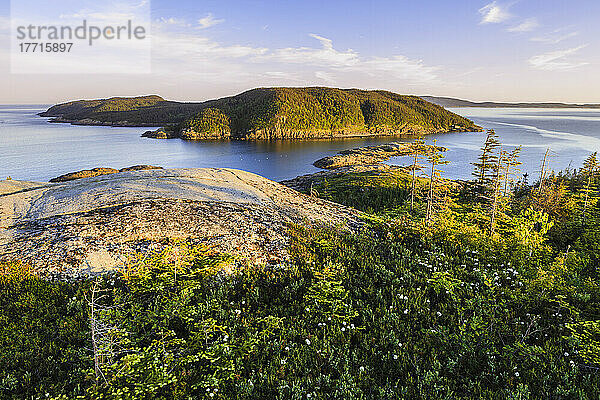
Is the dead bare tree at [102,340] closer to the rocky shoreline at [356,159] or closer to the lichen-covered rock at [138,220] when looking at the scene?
the lichen-covered rock at [138,220]

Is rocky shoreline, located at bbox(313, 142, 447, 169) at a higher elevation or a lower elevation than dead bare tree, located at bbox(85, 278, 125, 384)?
higher

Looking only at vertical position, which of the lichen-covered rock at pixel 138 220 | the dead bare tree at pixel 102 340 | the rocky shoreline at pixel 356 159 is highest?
the rocky shoreline at pixel 356 159

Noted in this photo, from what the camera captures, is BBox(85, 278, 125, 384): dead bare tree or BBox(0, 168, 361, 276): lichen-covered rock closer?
BBox(85, 278, 125, 384): dead bare tree

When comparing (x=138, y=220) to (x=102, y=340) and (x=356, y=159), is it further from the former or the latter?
(x=356, y=159)

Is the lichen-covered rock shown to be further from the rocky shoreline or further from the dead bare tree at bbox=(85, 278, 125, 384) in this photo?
the rocky shoreline

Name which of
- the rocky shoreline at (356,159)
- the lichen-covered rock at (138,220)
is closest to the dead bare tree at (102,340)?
the lichen-covered rock at (138,220)

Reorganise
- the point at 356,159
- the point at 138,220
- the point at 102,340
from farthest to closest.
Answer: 1. the point at 356,159
2. the point at 138,220
3. the point at 102,340

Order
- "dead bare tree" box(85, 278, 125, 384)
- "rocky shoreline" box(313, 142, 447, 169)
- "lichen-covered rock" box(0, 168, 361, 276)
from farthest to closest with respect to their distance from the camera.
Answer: "rocky shoreline" box(313, 142, 447, 169) → "lichen-covered rock" box(0, 168, 361, 276) → "dead bare tree" box(85, 278, 125, 384)

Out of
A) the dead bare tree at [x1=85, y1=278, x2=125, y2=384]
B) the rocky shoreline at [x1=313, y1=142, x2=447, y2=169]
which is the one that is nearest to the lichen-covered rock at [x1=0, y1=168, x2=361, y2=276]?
the dead bare tree at [x1=85, y1=278, x2=125, y2=384]

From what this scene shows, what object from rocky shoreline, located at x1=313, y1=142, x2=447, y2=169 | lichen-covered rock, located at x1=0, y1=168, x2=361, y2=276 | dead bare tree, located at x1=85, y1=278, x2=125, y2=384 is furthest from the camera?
rocky shoreline, located at x1=313, y1=142, x2=447, y2=169

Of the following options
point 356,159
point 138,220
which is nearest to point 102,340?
point 138,220

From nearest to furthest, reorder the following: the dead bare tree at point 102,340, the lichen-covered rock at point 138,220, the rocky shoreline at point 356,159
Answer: the dead bare tree at point 102,340 → the lichen-covered rock at point 138,220 → the rocky shoreline at point 356,159

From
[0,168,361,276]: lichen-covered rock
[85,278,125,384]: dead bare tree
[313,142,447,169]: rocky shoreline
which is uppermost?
[313,142,447,169]: rocky shoreline

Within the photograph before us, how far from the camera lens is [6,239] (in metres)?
8.53
